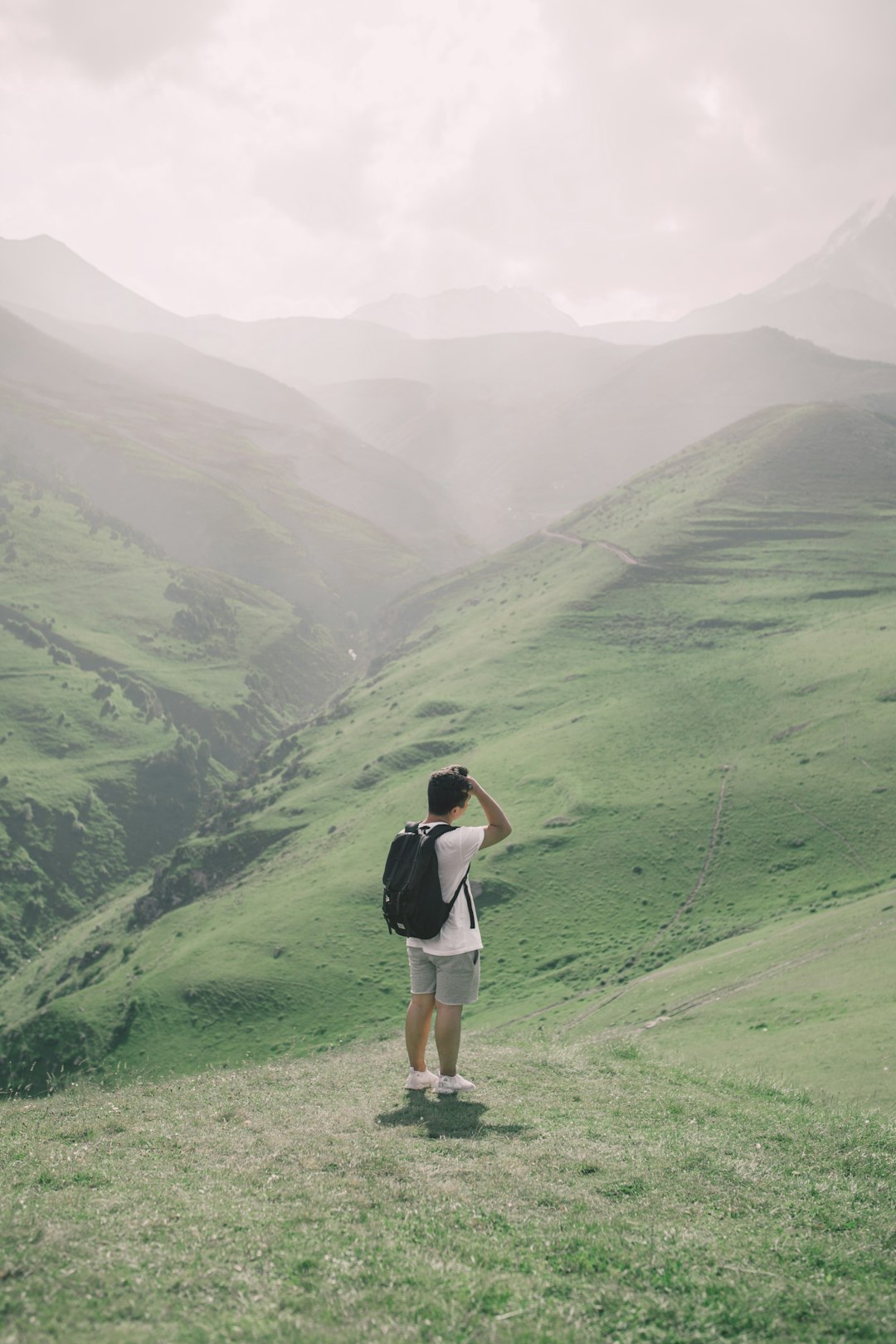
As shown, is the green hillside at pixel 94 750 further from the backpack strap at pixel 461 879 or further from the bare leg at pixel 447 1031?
the backpack strap at pixel 461 879

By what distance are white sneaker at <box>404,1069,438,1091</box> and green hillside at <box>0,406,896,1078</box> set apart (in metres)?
36.9

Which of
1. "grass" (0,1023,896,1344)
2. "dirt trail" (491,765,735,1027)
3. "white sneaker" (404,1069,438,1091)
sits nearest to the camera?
"grass" (0,1023,896,1344)

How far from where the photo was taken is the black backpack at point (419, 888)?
40.8 ft

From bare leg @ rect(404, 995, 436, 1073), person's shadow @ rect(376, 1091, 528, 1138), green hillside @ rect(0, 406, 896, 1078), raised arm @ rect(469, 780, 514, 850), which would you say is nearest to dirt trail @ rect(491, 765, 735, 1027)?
green hillside @ rect(0, 406, 896, 1078)

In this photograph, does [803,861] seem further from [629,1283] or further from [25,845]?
[25,845]

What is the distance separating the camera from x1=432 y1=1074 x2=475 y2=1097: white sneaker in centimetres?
1359

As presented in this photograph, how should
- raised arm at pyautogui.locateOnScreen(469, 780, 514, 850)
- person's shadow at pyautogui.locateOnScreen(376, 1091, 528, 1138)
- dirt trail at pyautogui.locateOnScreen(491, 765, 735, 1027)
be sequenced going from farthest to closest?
dirt trail at pyautogui.locateOnScreen(491, 765, 735, 1027) → raised arm at pyautogui.locateOnScreen(469, 780, 514, 850) → person's shadow at pyautogui.locateOnScreen(376, 1091, 528, 1138)

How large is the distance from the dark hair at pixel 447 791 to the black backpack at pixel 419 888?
29 centimetres

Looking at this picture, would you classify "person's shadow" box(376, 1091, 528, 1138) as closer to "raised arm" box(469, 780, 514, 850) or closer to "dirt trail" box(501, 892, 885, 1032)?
"raised arm" box(469, 780, 514, 850)

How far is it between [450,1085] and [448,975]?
7.35 feet

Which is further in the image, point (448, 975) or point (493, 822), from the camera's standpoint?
point (493, 822)

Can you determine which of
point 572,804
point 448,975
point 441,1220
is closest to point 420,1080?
point 448,975

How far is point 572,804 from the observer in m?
81.9

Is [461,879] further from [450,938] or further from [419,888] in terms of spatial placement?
[450,938]
